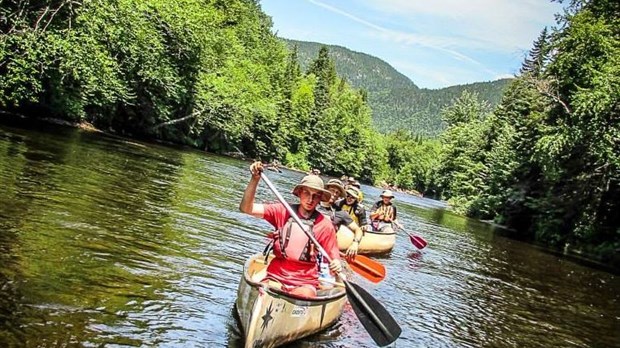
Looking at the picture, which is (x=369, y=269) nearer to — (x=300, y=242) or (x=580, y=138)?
(x=300, y=242)

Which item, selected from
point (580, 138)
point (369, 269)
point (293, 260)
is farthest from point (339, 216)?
point (580, 138)

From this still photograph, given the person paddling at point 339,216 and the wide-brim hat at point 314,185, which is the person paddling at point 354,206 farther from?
the wide-brim hat at point 314,185

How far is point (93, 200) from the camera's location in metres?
13.1

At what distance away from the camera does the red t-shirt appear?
285 inches

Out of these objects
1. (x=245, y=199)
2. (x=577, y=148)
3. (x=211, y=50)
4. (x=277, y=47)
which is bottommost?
(x=245, y=199)

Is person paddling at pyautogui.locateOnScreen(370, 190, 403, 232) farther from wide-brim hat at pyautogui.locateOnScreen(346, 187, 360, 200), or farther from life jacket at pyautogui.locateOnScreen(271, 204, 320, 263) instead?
life jacket at pyautogui.locateOnScreen(271, 204, 320, 263)

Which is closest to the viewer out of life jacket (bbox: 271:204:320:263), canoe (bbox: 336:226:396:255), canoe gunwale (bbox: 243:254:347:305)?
canoe gunwale (bbox: 243:254:347:305)

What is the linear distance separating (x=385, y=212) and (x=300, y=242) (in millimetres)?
11230

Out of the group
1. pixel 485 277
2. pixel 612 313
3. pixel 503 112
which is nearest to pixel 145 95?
pixel 485 277

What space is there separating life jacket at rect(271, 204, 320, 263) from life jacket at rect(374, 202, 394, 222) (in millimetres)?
10899

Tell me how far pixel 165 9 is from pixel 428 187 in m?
81.0

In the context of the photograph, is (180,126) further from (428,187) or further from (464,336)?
(428,187)

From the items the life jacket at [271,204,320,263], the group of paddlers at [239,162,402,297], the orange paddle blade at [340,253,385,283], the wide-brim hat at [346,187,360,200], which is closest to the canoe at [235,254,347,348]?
the group of paddlers at [239,162,402,297]

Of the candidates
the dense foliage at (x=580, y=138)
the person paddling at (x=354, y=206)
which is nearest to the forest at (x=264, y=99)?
the dense foliage at (x=580, y=138)
